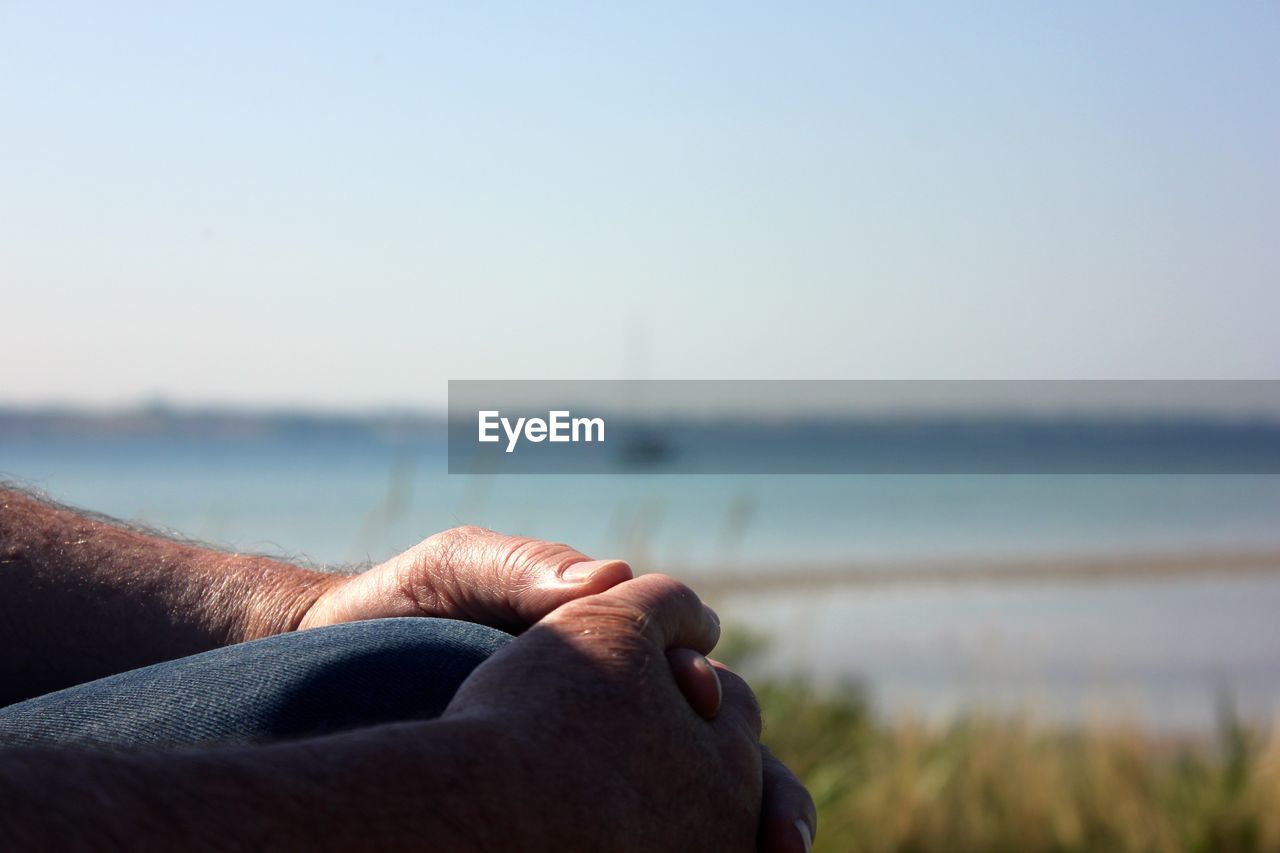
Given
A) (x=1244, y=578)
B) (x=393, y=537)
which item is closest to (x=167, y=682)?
(x=393, y=537)

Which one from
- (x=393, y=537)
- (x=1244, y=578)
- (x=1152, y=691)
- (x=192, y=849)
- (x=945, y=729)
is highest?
(x=192, y=849)

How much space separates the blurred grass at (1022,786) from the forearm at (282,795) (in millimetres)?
2818

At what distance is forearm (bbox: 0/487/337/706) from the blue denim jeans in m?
0.38

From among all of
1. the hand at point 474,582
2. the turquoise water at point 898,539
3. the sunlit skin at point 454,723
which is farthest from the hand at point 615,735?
the turquoise water at point 898,539

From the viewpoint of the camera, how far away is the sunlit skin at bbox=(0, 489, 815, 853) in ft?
2.74

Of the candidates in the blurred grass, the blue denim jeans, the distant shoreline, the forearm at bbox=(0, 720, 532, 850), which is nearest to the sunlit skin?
the forearm at bbox=(0, 720, 532, 850)

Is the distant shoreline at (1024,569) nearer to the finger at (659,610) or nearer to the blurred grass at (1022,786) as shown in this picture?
the blurred grass at (1022,786)

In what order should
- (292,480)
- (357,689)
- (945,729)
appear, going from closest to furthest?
(357,689) → (945,729) → (292,480)

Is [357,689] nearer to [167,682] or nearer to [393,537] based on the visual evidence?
[167,682]

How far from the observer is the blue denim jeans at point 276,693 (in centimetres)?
118

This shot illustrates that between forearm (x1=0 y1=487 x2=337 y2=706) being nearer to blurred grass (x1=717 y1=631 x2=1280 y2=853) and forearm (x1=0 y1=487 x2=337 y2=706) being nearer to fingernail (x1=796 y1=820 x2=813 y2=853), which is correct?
fingernail (x1=796 y1=820 x2=813 y2=853)

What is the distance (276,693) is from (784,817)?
53cm

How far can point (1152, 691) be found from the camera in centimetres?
804

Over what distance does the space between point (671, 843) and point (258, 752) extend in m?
0.37
